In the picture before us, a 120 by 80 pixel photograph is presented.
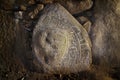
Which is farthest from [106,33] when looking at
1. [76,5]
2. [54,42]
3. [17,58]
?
[17,58]

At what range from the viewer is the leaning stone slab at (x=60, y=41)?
107 inches

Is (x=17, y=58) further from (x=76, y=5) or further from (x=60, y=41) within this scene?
(x=76, y=5)

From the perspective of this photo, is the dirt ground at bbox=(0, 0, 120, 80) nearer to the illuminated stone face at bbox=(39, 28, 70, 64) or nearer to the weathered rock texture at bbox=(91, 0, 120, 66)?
the weathered rock texture at bbox=(91, 0, 120, 66)

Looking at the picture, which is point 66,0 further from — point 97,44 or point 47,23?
point 97,44

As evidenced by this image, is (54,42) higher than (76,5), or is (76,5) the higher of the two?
(76,5)

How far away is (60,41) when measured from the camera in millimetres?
2697

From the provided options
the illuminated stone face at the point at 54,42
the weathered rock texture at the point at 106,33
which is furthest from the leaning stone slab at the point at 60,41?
the weathered rock texture at the point at 106,33

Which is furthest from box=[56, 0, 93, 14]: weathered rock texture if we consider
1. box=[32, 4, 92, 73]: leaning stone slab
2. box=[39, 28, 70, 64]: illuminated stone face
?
box=[39, 28, 70, 64]: illuminated stone face

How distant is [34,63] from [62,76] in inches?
13.1

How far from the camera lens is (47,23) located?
2.73 m

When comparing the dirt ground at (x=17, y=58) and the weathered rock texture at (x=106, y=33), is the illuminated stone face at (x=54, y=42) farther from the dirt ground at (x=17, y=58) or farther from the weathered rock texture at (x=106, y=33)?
the weathered rock texture at (x=106, y=33)

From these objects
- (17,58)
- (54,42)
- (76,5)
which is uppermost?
(76,5)

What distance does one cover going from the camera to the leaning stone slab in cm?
271

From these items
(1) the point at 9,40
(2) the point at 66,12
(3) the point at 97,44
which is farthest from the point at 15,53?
(3) the point at 97,44
